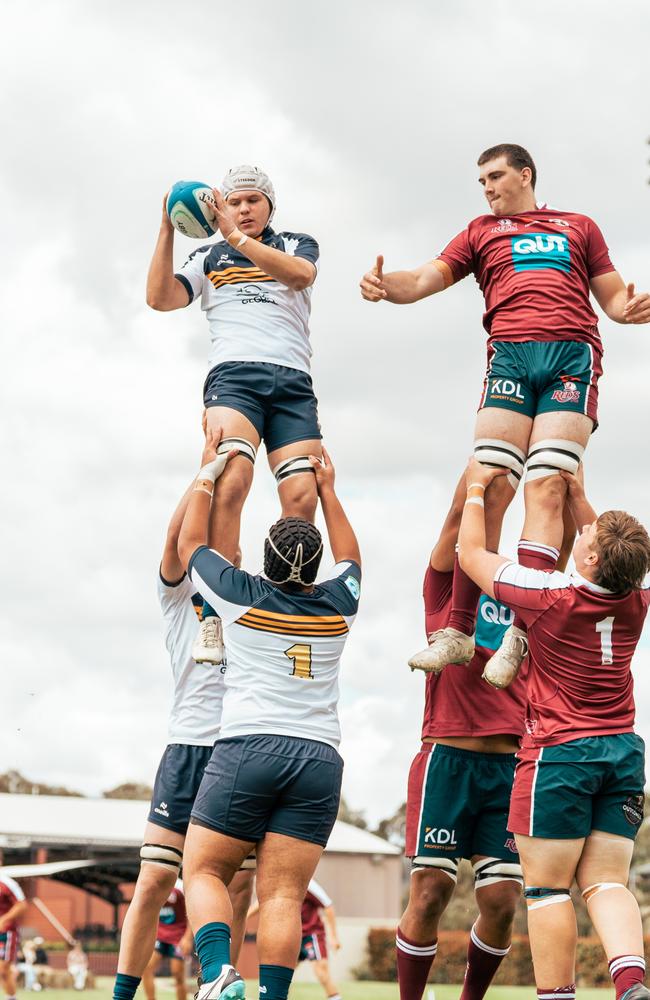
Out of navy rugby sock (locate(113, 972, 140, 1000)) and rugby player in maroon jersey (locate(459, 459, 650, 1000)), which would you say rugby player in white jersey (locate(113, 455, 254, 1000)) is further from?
rugby player in maroon jersey (locate(459, 459, 650, 1000))

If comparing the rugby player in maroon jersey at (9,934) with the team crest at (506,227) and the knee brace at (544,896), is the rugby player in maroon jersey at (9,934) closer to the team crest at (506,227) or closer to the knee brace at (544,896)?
the knee brace at (544,896)

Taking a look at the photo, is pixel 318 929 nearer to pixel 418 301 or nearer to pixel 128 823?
pixel 418 301

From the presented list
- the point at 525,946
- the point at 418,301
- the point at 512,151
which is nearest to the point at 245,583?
the point at 418,301

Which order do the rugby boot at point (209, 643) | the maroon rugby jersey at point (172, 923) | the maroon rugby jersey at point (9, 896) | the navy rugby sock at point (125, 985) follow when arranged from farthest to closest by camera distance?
the maroon rugby jersey at point (9, 896), the maroon rugby jersey at point (172, 923), the navy rugby sock at point (125, 985), the rugby boot at point (209, 643)

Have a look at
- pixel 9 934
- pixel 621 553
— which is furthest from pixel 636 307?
pixel 9 934

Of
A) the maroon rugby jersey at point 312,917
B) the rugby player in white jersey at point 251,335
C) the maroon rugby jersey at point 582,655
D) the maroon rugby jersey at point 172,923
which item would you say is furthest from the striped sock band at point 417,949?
the maroon rugby jersey at point 172,923

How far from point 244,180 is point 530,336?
2.38 meters

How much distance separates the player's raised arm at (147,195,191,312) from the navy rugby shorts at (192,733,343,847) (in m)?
3.44

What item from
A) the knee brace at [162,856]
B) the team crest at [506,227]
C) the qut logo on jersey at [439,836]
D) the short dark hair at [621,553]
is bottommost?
the knee brace at [162,856]

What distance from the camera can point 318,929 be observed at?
1973 centimetres

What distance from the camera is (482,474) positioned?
7.61m

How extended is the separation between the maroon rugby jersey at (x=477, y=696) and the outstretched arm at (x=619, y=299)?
2.03 metres

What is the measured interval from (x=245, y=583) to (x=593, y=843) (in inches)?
86.7

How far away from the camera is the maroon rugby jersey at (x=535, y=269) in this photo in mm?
7781
